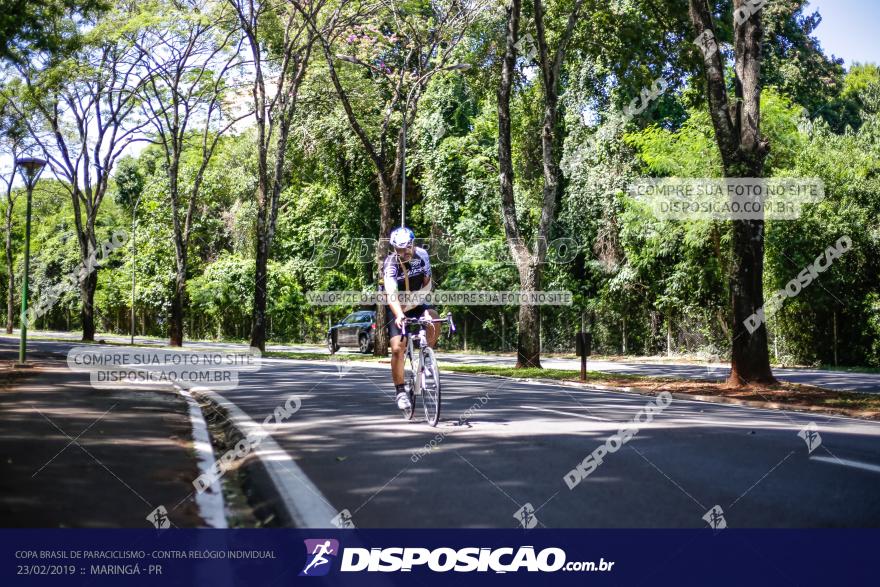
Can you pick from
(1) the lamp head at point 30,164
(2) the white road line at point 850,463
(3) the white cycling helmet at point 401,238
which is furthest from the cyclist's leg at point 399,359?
(1) the lamp head at point 30,164

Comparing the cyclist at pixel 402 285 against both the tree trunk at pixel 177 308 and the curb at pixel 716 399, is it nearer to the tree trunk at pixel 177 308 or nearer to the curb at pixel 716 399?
the curb at pixel 716 399

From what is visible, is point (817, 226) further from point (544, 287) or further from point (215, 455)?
point (215, 455)

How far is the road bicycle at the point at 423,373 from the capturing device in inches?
326

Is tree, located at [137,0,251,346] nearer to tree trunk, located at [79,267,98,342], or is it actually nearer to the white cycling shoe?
tree trunk, located at [79,267,98,342]

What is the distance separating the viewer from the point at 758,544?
3.59m

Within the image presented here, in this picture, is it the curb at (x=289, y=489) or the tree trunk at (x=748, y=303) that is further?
the tree trunk at (x=748, y=303)

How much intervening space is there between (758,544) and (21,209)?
2839 inches

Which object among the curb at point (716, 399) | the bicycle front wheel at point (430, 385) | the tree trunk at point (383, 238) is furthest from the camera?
the tree trunk at point (383, 238)

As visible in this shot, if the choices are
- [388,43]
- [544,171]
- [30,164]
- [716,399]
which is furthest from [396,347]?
[388,43]

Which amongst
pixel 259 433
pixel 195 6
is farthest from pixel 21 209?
pixel 259 433

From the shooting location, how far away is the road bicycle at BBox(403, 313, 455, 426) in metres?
8.28

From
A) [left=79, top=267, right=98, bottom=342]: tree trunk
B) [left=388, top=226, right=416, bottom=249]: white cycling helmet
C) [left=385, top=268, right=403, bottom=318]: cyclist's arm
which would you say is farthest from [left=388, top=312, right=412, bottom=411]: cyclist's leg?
[left=79, top=267, right=98, bottom=342]: tree trunk

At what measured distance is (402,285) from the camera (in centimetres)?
860

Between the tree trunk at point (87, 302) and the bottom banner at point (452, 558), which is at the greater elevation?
the tree trunk at point (87, 302)
